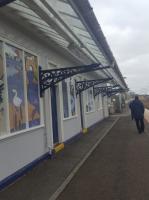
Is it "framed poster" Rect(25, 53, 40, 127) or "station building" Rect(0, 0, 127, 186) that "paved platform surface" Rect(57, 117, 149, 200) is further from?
"framed poster" Rect(25, 53, 40, 127)

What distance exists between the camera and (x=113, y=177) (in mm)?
7730

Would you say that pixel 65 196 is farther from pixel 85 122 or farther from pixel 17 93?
pixel 85 122

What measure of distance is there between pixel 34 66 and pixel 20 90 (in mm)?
1579

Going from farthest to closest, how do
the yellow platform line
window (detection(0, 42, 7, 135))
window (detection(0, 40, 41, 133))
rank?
the yellow platform line
window (detection(0, 40, 41, 133))
window (detection(0, 42, 7, 135))

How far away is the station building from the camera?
6925 mm

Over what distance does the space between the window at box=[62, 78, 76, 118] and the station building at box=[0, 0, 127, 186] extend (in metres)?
1.08

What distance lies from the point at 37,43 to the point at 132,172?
4647 mm

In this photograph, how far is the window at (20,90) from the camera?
8.19 metres

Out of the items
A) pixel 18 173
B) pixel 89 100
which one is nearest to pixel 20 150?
pixel 18 173

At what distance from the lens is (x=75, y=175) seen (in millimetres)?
8211

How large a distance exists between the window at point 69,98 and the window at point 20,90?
165 inches

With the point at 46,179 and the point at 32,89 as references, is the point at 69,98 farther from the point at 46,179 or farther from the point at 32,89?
the point at 46,179

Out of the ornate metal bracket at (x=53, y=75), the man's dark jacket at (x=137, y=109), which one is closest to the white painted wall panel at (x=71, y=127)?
the man's dark jacket at (x=137, y=109)

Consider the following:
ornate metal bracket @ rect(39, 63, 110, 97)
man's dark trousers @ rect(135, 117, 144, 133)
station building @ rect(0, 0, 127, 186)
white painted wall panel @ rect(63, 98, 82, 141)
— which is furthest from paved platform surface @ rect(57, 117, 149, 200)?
man's dark trousers @ rect(135, 117, 144, 133)
